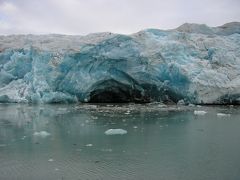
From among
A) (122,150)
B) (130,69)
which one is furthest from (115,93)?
(122,150)

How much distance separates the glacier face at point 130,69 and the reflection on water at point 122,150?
5118mm

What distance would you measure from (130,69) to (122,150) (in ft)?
33.6

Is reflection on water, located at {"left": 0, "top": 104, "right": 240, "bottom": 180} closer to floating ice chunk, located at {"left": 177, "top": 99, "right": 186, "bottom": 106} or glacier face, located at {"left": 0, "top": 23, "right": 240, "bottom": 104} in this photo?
glacier face, located at {"left": 0, "top": 23, "right": 240, "bottom": 104}

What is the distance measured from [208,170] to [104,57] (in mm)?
11884

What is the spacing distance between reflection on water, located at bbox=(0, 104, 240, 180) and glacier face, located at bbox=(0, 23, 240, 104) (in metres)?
5.12

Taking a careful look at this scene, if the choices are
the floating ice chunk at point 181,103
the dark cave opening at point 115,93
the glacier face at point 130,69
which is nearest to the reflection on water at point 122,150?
the glacier face at point 130,69

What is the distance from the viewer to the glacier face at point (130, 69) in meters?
15.9

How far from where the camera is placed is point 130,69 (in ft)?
54.9

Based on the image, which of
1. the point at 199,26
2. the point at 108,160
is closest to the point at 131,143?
the point at 108,160

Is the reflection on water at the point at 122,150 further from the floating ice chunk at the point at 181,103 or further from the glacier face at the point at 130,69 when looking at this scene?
the floating ice chunk at the point at 181,103

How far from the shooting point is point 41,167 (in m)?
5.52

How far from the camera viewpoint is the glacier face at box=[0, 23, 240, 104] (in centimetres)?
1595

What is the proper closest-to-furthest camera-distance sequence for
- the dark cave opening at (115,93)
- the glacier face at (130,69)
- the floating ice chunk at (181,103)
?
1. the glacier face at (130,69)
2. the floating ice chunk at (181,103)
3. the dark cave opening at (115,93)

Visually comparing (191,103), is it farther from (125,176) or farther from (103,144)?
(125,176)
